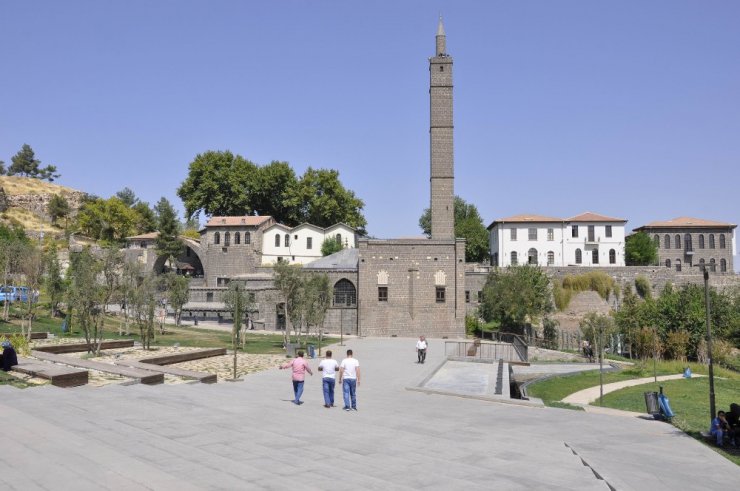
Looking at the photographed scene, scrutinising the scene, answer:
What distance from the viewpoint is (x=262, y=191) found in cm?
6375

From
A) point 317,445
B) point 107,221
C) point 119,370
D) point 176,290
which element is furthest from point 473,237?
point 317,445

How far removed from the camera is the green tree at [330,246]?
57.2 meters

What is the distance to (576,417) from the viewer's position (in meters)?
12.0

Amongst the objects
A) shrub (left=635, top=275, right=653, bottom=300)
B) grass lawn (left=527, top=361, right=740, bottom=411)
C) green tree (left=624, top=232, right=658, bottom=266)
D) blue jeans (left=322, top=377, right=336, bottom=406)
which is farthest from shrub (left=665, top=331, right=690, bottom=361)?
green tree (left=624, top=232, right=658, bottom=266)

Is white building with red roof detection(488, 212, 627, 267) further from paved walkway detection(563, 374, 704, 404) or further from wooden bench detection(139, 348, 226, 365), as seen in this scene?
wooden bench detection(139, 348, 226, 365)

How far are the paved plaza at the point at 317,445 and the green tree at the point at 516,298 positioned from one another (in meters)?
24.2

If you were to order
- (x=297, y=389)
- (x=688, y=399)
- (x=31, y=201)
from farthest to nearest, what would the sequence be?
(x=31, y=201) → (x=688, y=399) → (x=297, y=389)

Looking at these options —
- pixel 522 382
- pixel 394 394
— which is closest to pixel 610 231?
pixel 522 382

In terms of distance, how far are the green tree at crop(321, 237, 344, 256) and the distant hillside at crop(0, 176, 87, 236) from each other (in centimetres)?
3588

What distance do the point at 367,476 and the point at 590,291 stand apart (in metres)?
42.2

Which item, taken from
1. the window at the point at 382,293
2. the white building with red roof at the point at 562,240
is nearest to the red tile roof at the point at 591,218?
the white building with red roof at the point at 562,240

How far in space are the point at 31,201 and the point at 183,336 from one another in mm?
62790

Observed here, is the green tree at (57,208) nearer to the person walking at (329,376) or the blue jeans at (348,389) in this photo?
the person walking at (329,376)

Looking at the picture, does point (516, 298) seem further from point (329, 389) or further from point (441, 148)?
point (329, 389)
